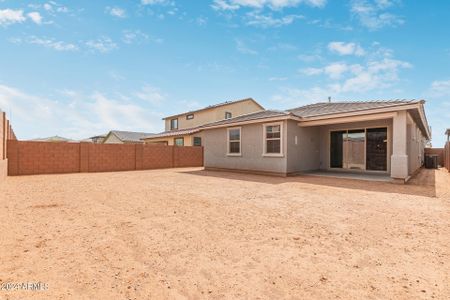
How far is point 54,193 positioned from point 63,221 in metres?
3.70

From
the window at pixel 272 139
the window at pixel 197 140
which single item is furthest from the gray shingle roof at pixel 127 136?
the window at pixel 272 139

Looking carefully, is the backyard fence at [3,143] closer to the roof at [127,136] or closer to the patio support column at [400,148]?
the patio support column at [400,148]

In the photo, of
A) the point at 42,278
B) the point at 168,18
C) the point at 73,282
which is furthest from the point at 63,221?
the point at 168,18

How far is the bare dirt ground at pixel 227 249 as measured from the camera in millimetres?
2193

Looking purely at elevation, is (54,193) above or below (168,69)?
below

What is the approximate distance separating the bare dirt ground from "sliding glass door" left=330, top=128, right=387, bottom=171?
6.35 m

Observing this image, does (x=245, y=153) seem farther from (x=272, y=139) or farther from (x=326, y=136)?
(x=326, y=136)

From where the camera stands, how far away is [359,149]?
475 inches

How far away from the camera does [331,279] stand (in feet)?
7.76

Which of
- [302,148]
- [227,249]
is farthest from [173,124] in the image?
[227,249]

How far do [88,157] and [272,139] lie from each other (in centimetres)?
1148

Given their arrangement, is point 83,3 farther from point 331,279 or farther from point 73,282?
point 331,279

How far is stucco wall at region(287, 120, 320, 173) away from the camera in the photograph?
11.3 meters

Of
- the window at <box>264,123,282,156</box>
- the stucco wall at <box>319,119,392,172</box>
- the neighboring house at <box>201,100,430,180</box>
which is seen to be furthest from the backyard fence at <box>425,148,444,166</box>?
the window at <box>264,123,282,156</box>
